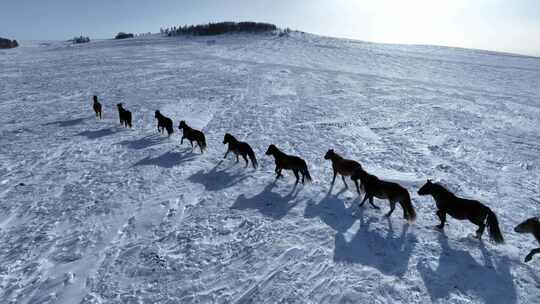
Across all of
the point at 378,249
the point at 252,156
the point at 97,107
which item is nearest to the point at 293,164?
the point at 252,156

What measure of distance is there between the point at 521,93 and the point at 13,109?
1391 inches

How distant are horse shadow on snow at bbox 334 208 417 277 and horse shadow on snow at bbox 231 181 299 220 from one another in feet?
5.29

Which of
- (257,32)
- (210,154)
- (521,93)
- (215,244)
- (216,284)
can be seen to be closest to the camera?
(216,284)

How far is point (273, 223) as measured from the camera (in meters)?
7.93

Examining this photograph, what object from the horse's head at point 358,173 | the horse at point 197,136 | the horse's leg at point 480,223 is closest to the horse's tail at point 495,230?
the horse's leg at point 480,223

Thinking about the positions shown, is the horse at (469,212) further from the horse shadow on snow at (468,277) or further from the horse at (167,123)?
the horse at (167,123)

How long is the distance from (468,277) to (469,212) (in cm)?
160

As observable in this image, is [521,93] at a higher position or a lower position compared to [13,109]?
higher

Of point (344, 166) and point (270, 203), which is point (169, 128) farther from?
point (344, 166)

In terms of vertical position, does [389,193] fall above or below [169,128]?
above

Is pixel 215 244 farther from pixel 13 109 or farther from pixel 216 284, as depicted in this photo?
pixel 13 109

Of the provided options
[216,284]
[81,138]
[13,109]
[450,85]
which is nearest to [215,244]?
[216,284]

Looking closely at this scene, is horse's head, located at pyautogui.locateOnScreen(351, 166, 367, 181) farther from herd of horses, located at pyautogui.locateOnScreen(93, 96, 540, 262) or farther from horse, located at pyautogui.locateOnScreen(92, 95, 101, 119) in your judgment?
horse, located at pyautogui.locateOnScreen(92, 95, 101, 119)

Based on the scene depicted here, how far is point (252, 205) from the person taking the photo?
8781mm
